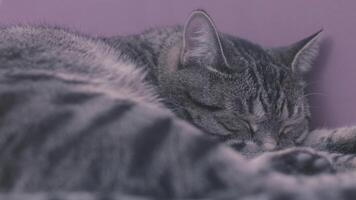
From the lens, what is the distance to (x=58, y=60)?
1.62 m

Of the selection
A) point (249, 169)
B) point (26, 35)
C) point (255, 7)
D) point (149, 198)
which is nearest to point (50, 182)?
point (149, 198)

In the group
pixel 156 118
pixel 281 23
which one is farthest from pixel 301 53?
pixel 156 118

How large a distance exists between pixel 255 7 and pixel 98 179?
123cm

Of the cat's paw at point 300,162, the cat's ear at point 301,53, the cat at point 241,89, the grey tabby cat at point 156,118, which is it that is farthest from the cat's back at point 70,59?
the cat's ear at point 301,53

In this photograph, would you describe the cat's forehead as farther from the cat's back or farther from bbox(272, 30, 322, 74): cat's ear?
the cat's back

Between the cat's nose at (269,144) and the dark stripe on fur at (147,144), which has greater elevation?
the dark stripe on fur at (147,144)

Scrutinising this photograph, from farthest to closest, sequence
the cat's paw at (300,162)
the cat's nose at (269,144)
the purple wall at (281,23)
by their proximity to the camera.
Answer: the purple wall at (281,23)
the cat's nose at (269,144)
the cat's paw at (300,162)

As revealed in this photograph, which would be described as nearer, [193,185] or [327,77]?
[193,185]

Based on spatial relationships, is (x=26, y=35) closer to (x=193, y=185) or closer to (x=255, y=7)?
(x=255, y=7)

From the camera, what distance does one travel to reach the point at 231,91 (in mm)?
1901

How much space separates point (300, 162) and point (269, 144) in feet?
1.12

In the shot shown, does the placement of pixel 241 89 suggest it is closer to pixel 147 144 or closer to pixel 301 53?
pixel 301 53

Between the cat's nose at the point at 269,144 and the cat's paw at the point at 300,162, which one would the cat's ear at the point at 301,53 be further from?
the cat's paw at the point at 300,162

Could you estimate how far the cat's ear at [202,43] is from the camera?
1.84m
